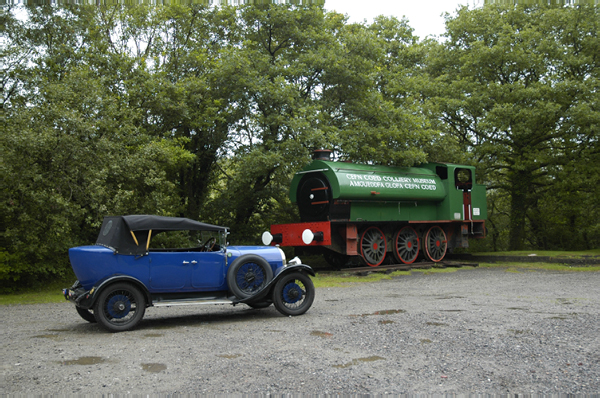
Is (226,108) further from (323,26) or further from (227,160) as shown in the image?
(323,26)

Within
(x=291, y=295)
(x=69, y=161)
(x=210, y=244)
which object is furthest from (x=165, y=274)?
(x=69, y=161)

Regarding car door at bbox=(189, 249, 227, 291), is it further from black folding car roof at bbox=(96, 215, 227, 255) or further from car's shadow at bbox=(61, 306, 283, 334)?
car's shadow at bbox=(61, 306, 283, 334)

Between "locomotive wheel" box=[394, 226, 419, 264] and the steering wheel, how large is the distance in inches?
460

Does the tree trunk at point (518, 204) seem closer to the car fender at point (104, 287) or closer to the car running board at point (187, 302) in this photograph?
the car running board at point (187, 302)

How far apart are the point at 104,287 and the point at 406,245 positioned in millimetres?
13853

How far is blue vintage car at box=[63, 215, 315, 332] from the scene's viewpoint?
24.3 ft

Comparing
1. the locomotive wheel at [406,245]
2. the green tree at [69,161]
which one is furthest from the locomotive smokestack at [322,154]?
the green tree at [69,161]

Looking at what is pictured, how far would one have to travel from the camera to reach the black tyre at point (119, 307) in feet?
23.8

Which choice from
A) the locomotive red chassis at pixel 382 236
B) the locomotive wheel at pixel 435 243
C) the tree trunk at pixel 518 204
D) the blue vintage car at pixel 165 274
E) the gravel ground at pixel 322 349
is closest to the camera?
the gravel ground at pixel 322 349

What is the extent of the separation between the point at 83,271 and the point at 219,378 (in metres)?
3.55

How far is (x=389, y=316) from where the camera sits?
27.4 feet

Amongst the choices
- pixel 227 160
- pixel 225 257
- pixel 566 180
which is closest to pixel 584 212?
pixel 566 180

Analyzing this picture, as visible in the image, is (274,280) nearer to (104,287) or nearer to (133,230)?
(133,230)

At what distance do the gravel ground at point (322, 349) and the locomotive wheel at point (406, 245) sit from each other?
29.2ft
